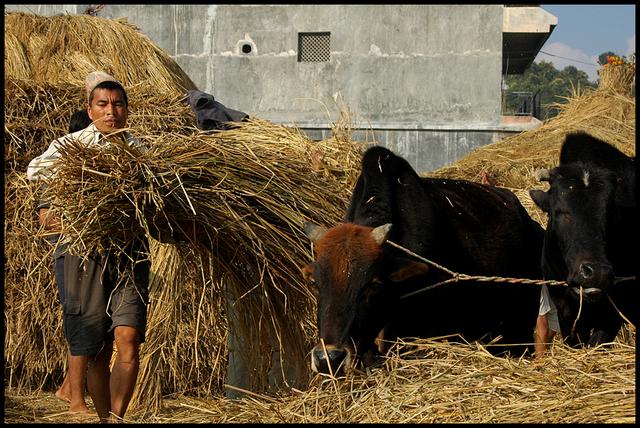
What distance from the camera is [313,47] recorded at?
2312cm

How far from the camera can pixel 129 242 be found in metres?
5.44

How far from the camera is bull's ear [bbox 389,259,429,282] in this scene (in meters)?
5.17

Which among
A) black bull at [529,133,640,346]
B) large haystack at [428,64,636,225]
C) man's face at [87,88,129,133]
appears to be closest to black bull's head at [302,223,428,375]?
black bull at [529,133,640,346]

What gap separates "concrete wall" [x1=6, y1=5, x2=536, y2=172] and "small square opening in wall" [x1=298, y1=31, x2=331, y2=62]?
0.21m

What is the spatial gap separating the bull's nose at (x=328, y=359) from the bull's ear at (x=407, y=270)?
2.22 ft

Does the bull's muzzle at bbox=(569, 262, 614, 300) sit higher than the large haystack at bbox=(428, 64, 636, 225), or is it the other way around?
the large haystack at bbox=(428, 64, 636, 225)

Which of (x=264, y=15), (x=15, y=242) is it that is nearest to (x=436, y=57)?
(x=264, y=15)

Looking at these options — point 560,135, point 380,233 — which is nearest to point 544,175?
point 380,233

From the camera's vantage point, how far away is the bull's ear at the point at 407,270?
5.17 meters

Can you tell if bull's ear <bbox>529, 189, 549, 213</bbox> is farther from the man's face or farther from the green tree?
the green tree

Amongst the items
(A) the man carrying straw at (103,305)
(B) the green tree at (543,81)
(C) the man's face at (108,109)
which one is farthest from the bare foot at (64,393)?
(B) the green tree at (543,81)

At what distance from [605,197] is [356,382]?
7.50 feet

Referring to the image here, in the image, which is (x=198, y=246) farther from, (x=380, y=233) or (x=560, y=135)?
(x=560, y=135)

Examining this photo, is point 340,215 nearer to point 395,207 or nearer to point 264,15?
point 395,207
